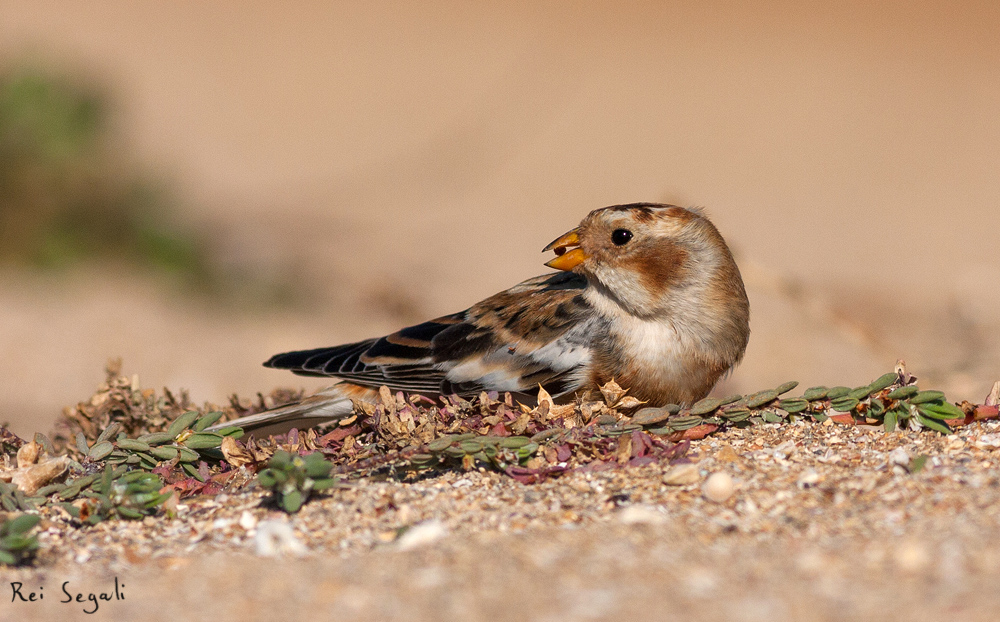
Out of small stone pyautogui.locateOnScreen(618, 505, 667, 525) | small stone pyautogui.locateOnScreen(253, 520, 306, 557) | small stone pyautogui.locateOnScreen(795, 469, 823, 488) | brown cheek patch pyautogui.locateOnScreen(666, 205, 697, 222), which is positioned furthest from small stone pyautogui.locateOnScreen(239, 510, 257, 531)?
brown cheek patch pyautogui.locateOnScreen(666, 205, 697, 222)

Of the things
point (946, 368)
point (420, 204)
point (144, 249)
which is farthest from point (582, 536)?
point (420, 204)

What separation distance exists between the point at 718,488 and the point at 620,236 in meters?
1.36

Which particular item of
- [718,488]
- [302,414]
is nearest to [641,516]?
[718,488]

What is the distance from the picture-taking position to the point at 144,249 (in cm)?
748

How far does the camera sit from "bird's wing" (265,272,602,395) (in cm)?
372

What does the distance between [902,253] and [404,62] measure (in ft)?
25.4

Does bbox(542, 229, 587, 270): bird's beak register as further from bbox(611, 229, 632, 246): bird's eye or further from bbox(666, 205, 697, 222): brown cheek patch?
bbox(666, 205, 697, 222): brown cheek patch

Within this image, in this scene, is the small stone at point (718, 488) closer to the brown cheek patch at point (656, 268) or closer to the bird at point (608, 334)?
the bird at point (608, 334)

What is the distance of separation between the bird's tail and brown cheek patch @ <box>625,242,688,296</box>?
3.80 feet

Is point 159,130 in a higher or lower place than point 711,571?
higher

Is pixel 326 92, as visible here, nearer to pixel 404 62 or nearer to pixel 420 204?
pixel 404 62

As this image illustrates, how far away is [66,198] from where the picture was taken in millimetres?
7781

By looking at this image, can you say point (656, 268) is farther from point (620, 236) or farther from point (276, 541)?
point (276, 541)

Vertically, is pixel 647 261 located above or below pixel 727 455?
above
